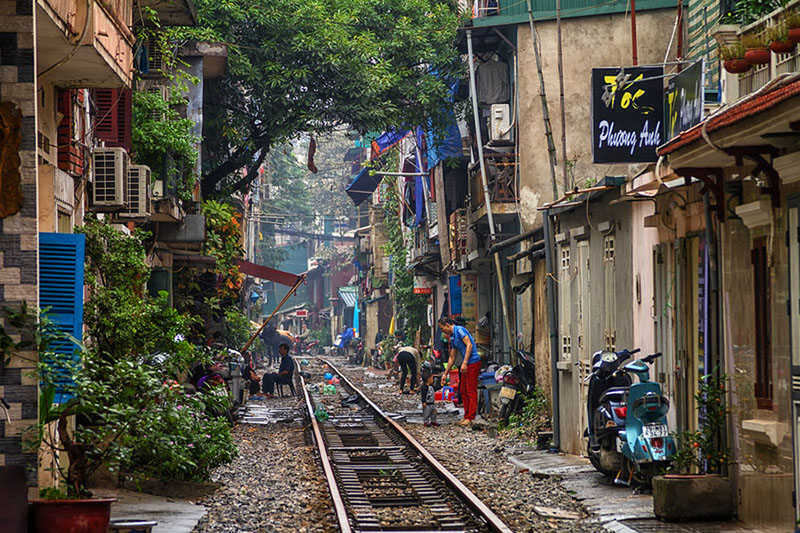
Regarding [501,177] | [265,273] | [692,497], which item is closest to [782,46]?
[692,497]

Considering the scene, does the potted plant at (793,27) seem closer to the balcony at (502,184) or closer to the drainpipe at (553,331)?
the drainpipe at (553,331)

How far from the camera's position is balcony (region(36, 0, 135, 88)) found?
947 centimetres

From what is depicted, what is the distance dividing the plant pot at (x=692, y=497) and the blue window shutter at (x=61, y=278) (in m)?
5.32

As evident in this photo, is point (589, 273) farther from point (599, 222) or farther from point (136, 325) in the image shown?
point (136, 325)

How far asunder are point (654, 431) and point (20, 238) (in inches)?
254

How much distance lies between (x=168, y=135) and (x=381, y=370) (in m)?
30.8

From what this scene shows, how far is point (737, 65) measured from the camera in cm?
1005

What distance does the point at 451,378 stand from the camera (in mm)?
27766

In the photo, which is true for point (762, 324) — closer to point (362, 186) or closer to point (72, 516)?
point (72, 516)

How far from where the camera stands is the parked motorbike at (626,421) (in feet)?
36.9

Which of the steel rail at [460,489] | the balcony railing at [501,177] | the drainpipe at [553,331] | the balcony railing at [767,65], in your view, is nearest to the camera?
the balcony railing at [767,65]

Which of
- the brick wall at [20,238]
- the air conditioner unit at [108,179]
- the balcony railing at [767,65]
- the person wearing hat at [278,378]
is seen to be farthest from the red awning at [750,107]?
the person wearing hat at [278,378]

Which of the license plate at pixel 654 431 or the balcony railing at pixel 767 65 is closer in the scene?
the balcony railing at pixel 767 65

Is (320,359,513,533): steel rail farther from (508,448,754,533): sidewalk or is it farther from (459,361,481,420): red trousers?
(459,361,481,420): red trousers
